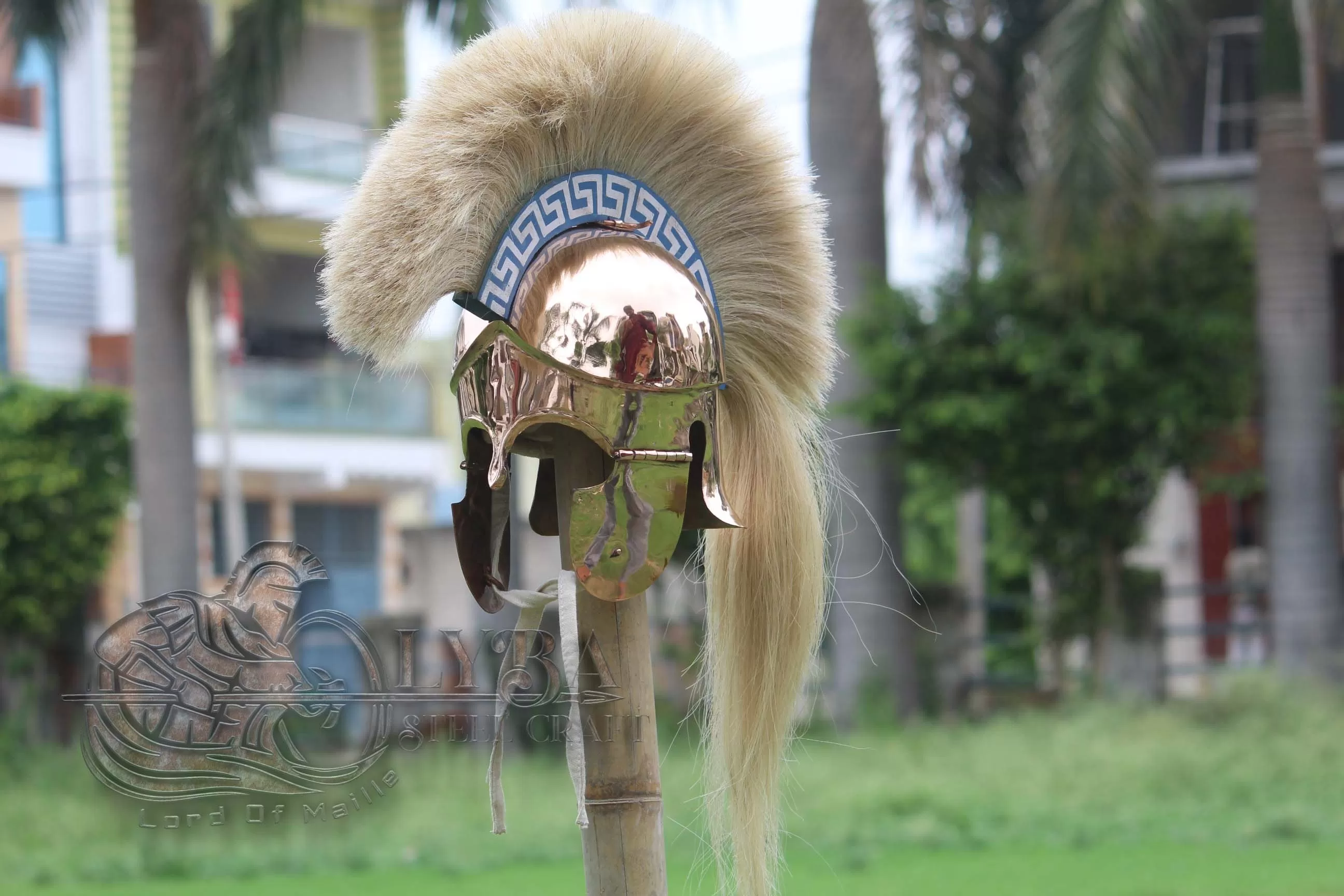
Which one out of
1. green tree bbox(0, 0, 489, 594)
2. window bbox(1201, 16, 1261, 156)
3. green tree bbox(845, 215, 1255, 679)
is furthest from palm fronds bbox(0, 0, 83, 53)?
window bbox(1201, 16, 1261, 156)

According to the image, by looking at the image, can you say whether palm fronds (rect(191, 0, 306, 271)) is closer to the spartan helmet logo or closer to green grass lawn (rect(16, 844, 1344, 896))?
green grass lawn (rect(16, 844, 1344, 896))

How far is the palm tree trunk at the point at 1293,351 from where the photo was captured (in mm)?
10719

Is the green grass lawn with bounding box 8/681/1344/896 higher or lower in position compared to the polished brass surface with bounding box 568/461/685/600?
lower

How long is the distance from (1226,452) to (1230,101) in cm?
541

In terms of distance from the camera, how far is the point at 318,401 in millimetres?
20453

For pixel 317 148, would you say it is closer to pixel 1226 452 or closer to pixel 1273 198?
pixel 1226 452

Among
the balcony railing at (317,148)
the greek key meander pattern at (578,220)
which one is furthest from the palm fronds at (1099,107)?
the balcony railing at (317,148)

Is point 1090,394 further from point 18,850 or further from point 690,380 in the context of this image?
point 690,380

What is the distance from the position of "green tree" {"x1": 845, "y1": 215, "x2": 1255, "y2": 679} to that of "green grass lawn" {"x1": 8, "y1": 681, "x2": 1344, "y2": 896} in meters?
2.06

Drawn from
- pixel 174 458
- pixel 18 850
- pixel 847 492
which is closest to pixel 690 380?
pixel 847 492

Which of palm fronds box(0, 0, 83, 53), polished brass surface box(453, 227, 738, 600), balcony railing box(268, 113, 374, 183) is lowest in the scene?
polished brass surface box(453, 227, 738, 600)

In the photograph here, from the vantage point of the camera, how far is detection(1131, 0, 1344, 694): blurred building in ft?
50.0

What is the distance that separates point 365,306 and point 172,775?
66 centimetres

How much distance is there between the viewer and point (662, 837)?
89.2 inches
